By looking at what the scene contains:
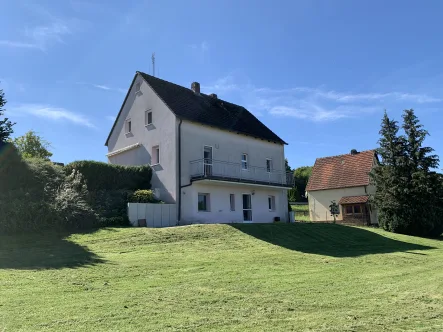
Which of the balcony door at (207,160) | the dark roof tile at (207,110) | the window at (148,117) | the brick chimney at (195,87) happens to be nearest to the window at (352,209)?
the dark roof tile at (207,110)

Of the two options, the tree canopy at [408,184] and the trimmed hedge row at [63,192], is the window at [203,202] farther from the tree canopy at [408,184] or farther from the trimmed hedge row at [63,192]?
the tree canopy at [408,184]

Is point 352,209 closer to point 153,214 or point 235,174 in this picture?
Result: point 235,174

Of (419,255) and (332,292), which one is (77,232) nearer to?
(332,292)

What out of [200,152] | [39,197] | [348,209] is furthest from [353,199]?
[39,197]

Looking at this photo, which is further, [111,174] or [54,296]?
[111,174]

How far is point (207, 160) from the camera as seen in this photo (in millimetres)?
24609

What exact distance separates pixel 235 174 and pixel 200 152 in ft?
9.36

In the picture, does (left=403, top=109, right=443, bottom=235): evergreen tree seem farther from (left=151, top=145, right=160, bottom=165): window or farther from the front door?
(left=151, top=145, right=160, bottom=165): window

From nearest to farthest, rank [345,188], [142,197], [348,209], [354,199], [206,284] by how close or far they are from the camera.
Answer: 1. [206,284]
2. [142,197]
3. [354,199]
4. [348,209]
5. [345,188]

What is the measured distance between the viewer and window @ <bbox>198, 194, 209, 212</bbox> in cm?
2413

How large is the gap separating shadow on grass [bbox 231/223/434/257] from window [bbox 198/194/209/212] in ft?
15.3

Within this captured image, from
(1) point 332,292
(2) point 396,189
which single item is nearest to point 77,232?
(1) point 332,292

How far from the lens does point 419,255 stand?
16812mm

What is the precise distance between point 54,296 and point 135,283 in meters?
1.91
